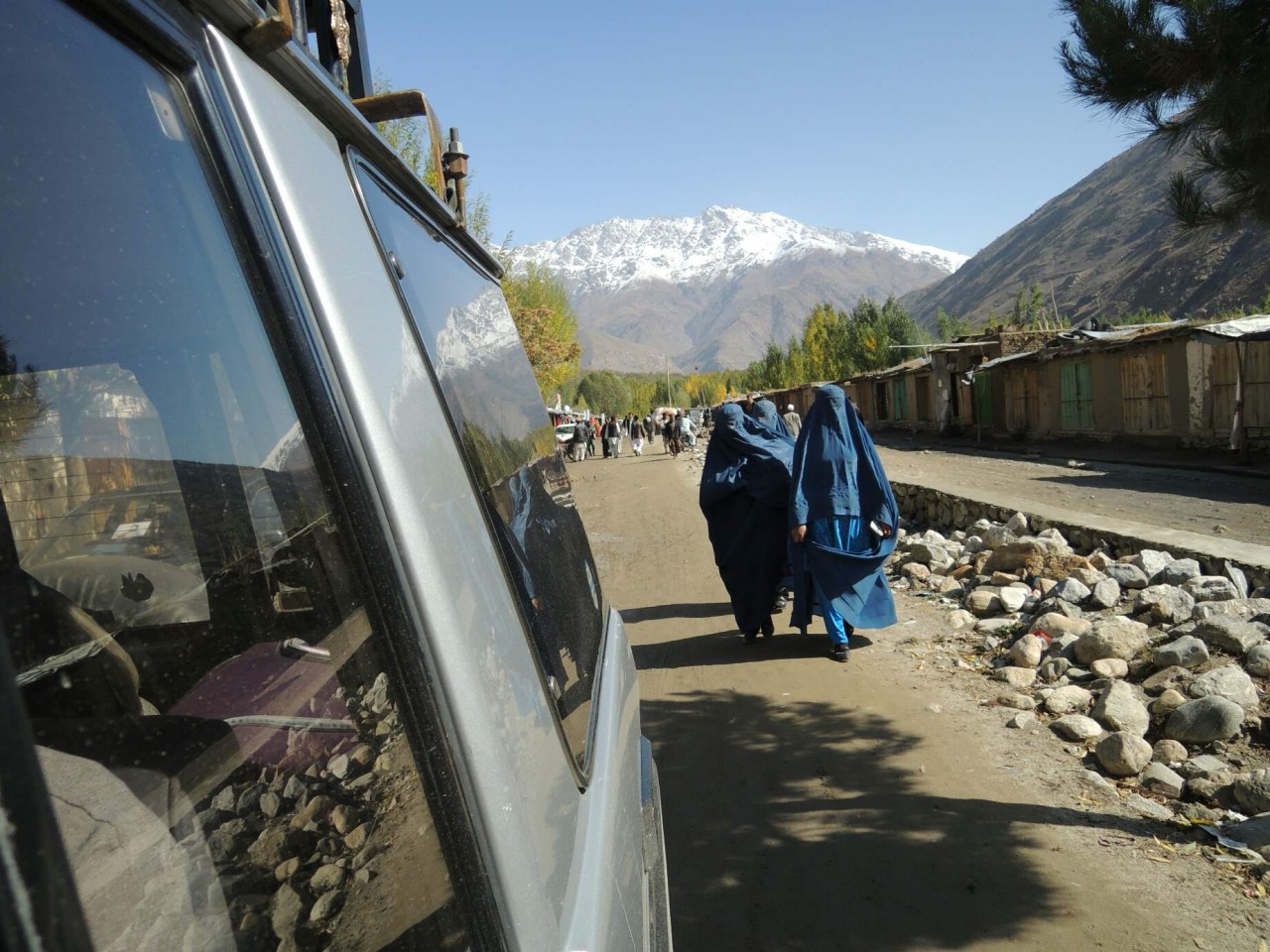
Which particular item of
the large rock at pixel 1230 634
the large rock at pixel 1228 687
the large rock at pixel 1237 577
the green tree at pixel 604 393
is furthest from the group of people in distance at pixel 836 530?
the green tree at pixel 604 393

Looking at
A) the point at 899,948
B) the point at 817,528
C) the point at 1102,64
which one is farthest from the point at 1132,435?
the point at 899,948

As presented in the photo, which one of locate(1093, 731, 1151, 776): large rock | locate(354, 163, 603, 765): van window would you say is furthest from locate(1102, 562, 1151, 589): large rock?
→ locate(354, 163, 603, 765): van window

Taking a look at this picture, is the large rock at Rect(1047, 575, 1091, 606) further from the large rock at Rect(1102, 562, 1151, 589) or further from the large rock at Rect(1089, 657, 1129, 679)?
the large rock at Rect(1089, 657, 1129, 679)

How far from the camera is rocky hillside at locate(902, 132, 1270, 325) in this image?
221 ft

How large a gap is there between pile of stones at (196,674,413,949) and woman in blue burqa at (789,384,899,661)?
4.95m

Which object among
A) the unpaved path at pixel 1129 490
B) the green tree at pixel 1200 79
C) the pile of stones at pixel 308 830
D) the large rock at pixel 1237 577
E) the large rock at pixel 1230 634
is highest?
the green tree at pixel 1200 79

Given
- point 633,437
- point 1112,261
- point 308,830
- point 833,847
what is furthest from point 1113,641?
point 1112,261

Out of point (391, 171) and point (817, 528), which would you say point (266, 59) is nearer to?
point (391, 171)

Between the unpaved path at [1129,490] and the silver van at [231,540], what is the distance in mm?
9273

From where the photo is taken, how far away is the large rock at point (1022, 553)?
6930 mm

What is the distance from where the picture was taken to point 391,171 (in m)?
1.36

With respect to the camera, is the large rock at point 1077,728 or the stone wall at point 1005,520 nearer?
the large rock at point 1077,728

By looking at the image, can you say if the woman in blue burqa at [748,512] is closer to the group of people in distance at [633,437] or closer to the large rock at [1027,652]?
the large rock at [1027,652]

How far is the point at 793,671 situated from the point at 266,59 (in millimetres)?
5117
